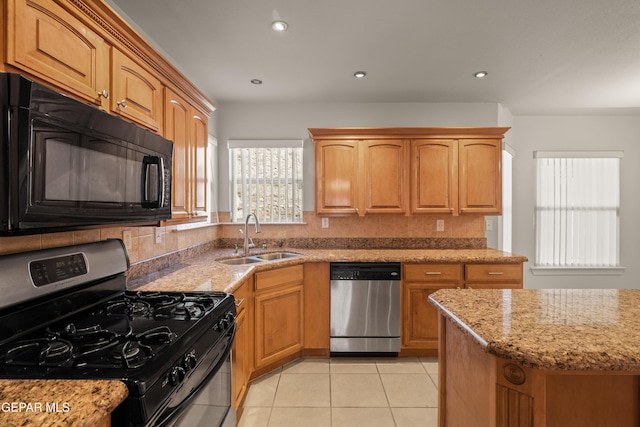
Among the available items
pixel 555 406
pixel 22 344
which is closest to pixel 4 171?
pixel 22 344

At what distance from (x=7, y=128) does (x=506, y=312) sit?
1.77 meters

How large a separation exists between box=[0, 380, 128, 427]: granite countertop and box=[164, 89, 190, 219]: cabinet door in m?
1.18

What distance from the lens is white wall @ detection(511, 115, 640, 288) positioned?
426 centimetres

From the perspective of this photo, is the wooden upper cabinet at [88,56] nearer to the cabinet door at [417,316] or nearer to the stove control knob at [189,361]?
the stove control knob at [189,361]

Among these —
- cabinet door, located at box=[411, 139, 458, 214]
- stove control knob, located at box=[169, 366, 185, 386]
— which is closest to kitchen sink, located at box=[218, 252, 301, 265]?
cabinet door, located at box=[411, 139, 458, 214]

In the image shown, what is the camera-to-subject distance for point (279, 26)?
7.02 ft

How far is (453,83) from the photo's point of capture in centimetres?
314

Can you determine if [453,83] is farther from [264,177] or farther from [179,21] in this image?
[179,21]

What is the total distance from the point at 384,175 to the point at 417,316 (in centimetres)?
139

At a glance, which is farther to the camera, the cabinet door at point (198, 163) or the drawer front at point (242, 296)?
the cabinet door at point (198, 163)

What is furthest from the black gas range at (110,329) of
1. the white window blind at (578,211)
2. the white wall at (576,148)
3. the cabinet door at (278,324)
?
the white window blind at (578,211)

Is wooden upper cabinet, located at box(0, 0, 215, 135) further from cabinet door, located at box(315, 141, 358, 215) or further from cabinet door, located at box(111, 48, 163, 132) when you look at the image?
cabinet door, located at box(315, 141, 358, 215)

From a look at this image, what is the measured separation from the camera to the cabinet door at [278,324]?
2547 millimetres

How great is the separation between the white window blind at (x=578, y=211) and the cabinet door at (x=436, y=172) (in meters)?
1.77
